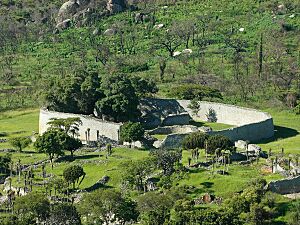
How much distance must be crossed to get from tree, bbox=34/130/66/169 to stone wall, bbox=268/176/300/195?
72.3ft

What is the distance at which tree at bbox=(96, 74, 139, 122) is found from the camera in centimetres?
8838

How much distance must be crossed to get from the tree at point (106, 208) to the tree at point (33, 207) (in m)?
2.59

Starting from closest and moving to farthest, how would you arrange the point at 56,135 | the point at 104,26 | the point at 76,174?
the point at 76,174 → the point at 56,135 → the point at 104,26

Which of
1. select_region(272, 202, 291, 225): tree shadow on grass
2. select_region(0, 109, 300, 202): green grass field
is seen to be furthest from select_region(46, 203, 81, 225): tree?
select_region(272, 202, 291, 225): tree shadow on grass

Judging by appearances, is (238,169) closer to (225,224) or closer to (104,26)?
(225,224)

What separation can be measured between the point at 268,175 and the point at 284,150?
11862 mm

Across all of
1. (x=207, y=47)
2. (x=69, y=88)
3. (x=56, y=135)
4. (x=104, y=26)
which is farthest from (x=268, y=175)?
(x=104, y=26)

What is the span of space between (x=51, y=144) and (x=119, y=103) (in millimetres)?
14740

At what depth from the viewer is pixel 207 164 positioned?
71.1 metres

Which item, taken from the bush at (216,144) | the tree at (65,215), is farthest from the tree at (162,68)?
the tree at (65,215)

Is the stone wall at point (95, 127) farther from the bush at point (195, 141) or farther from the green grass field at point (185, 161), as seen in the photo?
the bush at point (195, 141)

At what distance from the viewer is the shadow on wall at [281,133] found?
8674cm

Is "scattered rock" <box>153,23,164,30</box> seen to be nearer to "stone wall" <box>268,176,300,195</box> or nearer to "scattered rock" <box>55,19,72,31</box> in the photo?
"scattered rock" <box>55,19,72,31</box>

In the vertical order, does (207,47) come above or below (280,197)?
above
